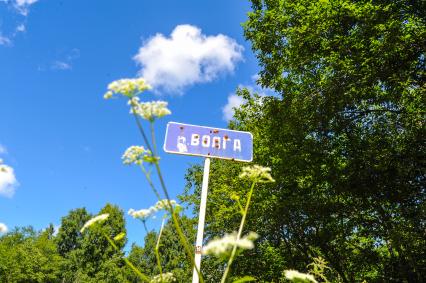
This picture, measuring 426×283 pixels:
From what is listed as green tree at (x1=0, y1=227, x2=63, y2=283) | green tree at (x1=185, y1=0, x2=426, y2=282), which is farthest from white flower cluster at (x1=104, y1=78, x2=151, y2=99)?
green tree at (x1=0, y1=227, x2=63, y2=283)

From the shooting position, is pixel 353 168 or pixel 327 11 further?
pixel 353 168

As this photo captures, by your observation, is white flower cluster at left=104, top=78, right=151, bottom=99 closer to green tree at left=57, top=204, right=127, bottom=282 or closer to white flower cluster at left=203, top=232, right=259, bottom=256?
white flower cluster at left=203, top=232, right=259, bottom=256

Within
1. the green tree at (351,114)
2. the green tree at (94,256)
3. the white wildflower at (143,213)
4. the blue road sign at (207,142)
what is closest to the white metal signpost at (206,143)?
the blue road sign at (207,142)

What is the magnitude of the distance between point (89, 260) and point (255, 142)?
46.3m

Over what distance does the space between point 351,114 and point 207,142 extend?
1049 centimetres

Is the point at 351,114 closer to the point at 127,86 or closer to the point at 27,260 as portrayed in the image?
the point at 127,86

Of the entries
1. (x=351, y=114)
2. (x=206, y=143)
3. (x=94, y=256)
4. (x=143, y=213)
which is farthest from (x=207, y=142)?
(x=94, y=256)

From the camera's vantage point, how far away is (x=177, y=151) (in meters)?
3.59

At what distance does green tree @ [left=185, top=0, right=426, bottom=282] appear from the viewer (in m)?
10.5

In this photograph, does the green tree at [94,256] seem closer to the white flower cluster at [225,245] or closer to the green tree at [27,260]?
the green tree at [27,260]

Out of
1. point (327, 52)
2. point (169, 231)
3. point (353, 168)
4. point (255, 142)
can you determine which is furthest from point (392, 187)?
point (169, 231)

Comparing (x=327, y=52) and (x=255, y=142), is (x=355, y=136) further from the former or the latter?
(x=255, y=142)

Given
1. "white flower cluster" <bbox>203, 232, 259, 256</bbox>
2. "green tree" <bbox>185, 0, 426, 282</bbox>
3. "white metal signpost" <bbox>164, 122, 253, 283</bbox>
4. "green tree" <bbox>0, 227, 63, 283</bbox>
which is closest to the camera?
"white flower cluster" <bbox>203, 232, 259, 256</bbox>

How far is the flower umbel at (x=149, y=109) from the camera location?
1.98 metres
